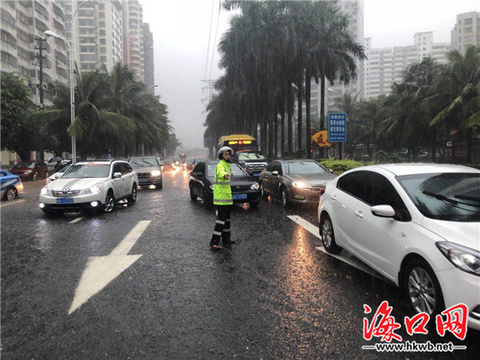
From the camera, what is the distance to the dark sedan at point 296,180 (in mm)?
10492

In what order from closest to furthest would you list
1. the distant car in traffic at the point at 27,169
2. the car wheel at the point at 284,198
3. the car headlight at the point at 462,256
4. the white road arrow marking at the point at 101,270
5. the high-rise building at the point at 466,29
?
the car headlight at the point at 462,256
the white road arrow marking at the point at 101,270
the car wheel at the point at 284,198
the distant car in traffic at the point at 27,169
the high-rise building at the point at 466,29

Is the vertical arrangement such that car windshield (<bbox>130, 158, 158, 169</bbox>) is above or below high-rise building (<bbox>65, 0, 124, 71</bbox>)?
below

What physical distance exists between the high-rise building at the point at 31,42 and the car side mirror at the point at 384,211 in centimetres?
4339

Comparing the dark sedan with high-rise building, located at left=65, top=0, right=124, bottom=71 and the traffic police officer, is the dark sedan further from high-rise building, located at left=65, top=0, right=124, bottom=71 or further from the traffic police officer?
high-rise building, located at left=65, top=0, right=124, bottom=71

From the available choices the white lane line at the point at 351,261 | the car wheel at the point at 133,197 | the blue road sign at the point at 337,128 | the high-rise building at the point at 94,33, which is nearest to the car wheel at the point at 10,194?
the car wheel at the point at 133,197

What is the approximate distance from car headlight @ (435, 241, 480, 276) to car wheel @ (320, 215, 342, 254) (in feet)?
8.55

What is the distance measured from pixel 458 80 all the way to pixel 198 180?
2677 cm

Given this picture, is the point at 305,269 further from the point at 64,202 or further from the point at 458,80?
the point at 458,80

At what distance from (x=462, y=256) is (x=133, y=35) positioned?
171324mm

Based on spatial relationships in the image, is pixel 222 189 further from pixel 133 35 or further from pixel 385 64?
pixel 385 64

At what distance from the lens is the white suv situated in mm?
10055

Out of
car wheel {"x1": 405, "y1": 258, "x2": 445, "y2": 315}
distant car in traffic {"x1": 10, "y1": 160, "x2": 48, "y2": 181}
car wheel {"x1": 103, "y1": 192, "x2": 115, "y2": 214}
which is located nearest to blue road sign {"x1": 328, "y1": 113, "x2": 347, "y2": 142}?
Answer: car wheel {"x1": 103, "y1": 192, "x2": 115, "y2": 214}

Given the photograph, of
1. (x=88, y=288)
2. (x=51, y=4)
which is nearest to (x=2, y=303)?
(x=88, y=288)

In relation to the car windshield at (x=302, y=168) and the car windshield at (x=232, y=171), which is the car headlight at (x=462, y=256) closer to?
the car windshield at (x=302, y=168)
